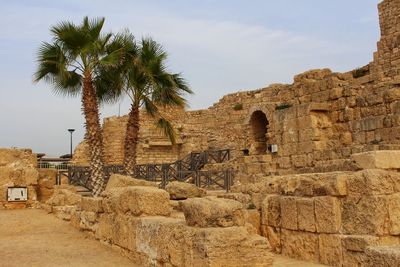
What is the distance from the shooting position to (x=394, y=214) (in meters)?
5.30

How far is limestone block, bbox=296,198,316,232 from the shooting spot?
597 centimetres

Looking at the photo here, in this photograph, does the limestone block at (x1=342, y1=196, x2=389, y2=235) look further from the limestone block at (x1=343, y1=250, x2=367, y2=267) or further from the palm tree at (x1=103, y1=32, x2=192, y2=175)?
the palm tree at (x1=103, y1=32, x2=192, y2=175)

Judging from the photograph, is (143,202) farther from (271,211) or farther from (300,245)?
(300,245)

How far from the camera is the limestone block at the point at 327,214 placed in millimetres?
5660

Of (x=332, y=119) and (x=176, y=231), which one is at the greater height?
(x=332, y=119)

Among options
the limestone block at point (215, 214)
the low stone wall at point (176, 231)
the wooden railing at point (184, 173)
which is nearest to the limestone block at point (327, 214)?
the low stone wall at point (176, 231)

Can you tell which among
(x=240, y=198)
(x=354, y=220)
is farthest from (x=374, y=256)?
(x=240, y=198)

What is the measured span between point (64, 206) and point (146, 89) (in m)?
A: 4.94

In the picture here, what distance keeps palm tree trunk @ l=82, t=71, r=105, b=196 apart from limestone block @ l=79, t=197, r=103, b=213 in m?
4.54

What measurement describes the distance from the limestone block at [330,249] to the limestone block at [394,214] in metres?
0.62

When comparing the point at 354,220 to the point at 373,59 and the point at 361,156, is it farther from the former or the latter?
the point at 373,59

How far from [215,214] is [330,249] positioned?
186 cm

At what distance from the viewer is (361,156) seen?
19.5 ft

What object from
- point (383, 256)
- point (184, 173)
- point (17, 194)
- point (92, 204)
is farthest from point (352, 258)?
point (184, 173)
